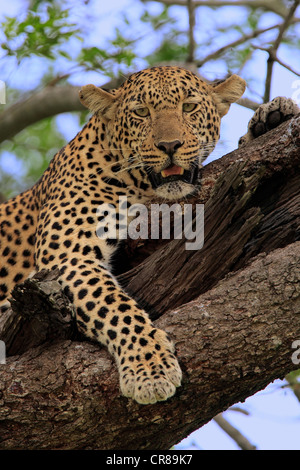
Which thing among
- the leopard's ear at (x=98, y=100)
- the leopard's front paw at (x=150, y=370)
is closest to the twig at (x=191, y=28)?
the leopard's ear at (x=98, y=100)

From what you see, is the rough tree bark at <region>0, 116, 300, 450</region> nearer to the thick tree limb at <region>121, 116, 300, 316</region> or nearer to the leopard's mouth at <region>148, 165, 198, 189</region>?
the thick tree limb at <region>121, 116, 300, 316</region>

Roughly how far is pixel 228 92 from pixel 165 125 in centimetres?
118

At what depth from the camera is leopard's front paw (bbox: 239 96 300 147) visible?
267 inches

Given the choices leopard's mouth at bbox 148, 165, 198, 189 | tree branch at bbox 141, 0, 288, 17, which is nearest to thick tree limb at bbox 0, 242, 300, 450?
leopard's mouth at bbox 148, 165, 198, 189

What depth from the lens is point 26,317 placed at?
17.7 ft

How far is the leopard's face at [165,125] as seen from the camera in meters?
6.45

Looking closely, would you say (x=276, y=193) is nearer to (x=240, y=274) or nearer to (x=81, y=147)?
(x=240, y=274)

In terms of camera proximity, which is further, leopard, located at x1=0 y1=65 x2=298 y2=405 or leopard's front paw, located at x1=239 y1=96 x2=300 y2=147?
leopard's front paw, located at x1=239 y1=96 x2=300 y2=147

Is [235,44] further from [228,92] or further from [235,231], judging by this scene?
[235,231]

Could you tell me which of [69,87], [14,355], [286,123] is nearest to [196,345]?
[14,355]

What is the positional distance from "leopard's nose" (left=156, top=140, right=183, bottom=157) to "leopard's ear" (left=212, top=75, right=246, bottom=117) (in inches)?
50.0

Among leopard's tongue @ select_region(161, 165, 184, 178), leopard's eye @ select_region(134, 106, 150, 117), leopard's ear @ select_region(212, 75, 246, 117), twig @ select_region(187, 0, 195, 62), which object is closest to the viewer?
leopard's tongue @ select_region(161, 165, 184, 178)

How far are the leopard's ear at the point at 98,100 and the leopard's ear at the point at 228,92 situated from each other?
1065 millimetres
